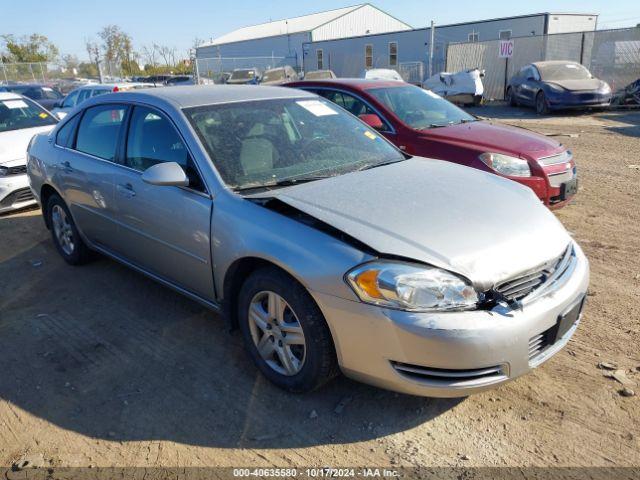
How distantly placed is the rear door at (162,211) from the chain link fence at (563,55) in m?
19.2

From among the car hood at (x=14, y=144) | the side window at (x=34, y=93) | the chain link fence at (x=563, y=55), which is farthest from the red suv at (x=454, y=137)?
the chain link fence at (x=563, y=55)

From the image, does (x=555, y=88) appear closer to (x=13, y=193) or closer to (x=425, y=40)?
(x=13, y=193)

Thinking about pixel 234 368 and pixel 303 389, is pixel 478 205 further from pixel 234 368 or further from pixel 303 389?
pixel 234 368

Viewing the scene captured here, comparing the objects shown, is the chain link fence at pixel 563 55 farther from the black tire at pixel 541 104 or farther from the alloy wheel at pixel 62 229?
the alloy wheel at pixel 62 229

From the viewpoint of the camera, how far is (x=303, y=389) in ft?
9.26

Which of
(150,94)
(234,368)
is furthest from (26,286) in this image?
(234,368)

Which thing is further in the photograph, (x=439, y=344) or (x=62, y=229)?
(x=62, y=229)

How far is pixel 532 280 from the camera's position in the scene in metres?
2.62

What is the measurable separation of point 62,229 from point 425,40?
30.9m

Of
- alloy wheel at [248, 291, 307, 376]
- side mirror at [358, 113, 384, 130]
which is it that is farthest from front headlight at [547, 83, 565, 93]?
alloy wheel at [248, 291, 307, 376]

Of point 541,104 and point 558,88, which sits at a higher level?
point 558,88

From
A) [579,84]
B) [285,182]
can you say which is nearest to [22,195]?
[285,182]

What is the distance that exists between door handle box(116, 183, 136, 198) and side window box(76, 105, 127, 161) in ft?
1.01

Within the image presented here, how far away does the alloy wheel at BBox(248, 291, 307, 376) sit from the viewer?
9.20ft
